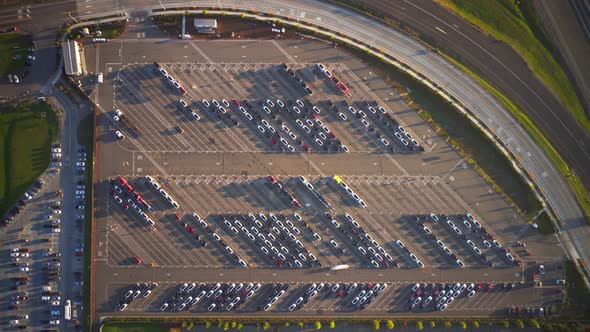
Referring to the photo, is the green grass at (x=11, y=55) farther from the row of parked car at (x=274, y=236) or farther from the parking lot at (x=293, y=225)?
the row of parked car at (x=274, y=236)

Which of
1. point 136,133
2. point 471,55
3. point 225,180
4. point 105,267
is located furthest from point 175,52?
point 471,55

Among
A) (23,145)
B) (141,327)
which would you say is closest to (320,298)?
(141,327)

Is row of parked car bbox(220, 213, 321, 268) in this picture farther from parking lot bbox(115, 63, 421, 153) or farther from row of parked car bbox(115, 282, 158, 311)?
row of parked car bbox(115, 282, 158, 311)

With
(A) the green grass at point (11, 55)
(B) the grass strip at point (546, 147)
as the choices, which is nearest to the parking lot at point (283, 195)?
(B) the grass strip at point (546, 147)

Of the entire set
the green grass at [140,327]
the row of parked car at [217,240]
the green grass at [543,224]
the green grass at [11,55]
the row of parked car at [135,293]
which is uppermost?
the green grass at [11,55]

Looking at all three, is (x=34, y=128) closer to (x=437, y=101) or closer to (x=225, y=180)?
(x=225, y=180)

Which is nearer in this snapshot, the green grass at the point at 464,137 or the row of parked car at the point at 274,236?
the row of parked car at the point at 274,236

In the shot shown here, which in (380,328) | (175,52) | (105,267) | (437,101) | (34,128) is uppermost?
(175,52)

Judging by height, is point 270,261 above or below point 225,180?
below
